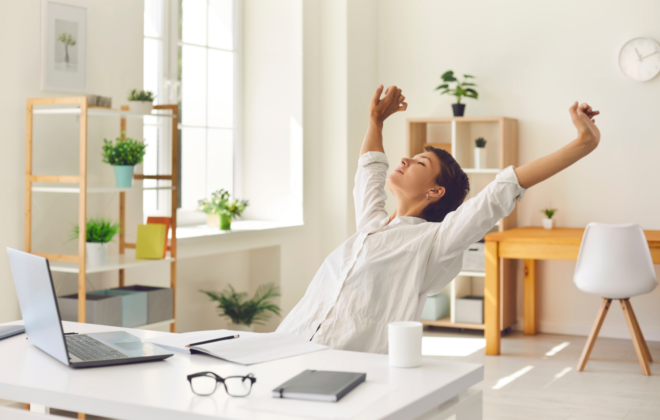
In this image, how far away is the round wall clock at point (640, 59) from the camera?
4543 mm

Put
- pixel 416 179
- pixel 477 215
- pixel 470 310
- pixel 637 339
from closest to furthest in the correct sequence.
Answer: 1. pixel 477 215
2. pixel 416 179
3. pixel 637 339
4. pixel 470 310

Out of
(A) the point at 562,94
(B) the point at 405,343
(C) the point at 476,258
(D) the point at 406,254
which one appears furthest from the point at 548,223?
(B) the point at 405,343

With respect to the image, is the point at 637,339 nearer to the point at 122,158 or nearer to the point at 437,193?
the point at 437,193

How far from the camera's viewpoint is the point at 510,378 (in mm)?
3691

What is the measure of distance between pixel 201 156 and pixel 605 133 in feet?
9.17

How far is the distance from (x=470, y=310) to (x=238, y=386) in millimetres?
3787

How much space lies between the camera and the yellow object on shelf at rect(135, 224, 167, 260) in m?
3.38

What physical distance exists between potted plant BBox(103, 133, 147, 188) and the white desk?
1.76 meters

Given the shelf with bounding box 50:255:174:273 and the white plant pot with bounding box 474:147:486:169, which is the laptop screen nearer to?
the shelf with bounding box 50:255:174:273

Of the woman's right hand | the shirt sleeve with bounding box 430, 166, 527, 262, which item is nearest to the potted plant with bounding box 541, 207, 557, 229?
the woman's right hand

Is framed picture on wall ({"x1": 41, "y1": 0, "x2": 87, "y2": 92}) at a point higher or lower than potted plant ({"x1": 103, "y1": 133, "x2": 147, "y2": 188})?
higher

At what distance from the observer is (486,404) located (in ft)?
10.6

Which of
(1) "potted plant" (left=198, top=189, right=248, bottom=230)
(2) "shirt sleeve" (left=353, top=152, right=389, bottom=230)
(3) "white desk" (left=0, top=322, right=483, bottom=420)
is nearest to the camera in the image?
(3) "white desk" (left=0, top=322, right=483, bottom=420)

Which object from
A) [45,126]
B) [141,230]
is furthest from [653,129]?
[45,126]
